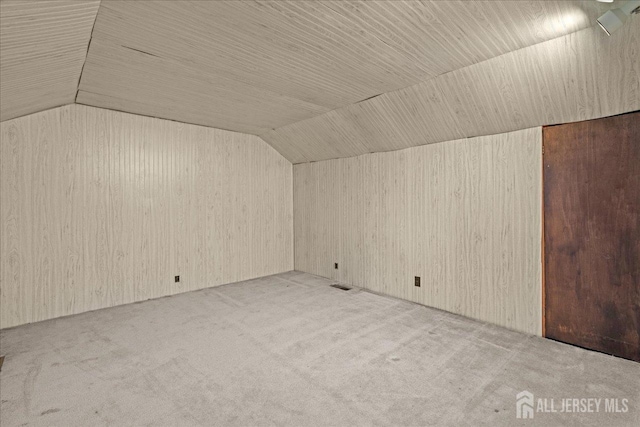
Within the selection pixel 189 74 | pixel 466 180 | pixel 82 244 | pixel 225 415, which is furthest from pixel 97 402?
pixel 466 180

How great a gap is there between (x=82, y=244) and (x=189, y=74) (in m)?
2.59

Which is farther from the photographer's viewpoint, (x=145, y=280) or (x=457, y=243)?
(x=145, y=280)

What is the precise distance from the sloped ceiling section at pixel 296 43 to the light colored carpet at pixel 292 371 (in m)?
2.54

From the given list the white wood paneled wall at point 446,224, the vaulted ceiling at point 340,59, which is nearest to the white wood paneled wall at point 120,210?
the vaulted ceiling at point 340,59

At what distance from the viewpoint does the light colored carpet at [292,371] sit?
6.48 ft

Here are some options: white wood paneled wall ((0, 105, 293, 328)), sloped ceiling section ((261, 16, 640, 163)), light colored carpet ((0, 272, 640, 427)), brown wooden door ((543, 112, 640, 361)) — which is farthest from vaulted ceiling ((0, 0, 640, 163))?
light colored carpet ((0, 272, 640, 427))

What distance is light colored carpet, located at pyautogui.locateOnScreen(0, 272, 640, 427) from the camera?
77.7 inches

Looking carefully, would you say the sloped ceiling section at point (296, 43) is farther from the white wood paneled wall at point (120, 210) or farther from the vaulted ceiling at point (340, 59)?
the white wood paneled wall at point (120, 210)

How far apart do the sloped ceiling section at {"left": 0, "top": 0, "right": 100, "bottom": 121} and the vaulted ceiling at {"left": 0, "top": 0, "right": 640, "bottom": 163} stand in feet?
0.04

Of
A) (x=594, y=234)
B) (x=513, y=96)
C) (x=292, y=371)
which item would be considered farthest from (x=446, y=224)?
(x=292, y=371)

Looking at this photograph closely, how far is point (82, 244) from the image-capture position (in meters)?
3.88

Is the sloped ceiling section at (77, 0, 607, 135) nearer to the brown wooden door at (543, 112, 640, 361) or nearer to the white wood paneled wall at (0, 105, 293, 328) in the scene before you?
the white wood paneled wall at (0, 105, 293, 328)

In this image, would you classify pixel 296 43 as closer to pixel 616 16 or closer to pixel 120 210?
pixel 616 16

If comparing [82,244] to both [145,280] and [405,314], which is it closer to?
[145,280]
